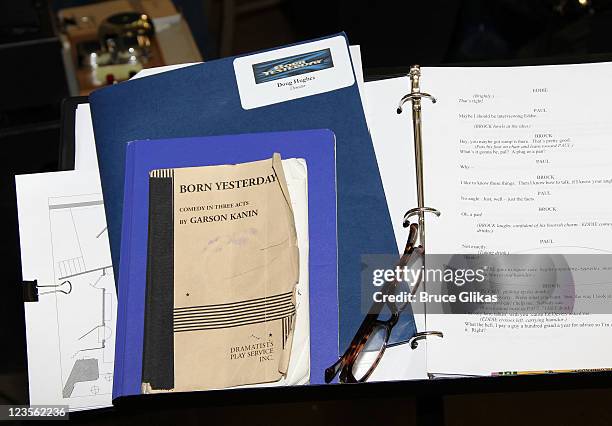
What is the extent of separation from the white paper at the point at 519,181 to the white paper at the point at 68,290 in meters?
0.35

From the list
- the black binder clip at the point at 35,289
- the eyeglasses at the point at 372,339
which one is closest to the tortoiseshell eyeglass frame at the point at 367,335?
the eyeglasses at the point at 372,339

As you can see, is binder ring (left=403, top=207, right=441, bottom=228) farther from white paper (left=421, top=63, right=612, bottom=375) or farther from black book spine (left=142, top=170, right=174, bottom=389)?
black book spine (left=142, top=170, right=174, bottom=389)

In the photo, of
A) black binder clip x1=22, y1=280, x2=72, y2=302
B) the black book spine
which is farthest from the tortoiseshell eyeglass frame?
black binder clip x1=22, y1=280, x2=72, y2=302

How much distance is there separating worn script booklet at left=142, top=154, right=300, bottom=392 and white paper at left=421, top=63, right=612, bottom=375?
154 millimetres

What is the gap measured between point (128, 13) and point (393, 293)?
3.52ft

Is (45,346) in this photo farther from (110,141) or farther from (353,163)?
(353,163)

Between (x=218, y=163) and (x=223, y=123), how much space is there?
0.17 ft

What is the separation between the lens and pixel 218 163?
0.80m

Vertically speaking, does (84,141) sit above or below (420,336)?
above

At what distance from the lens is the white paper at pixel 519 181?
0.75 m

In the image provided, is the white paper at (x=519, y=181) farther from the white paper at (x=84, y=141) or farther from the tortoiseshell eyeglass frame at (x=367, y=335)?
the white paper at (x=84, y=141)

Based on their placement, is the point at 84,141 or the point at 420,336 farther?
the point at 84,141

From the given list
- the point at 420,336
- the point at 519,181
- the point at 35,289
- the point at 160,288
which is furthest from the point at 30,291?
the point at 519,181

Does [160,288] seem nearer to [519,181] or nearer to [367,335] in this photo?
[367,335]
